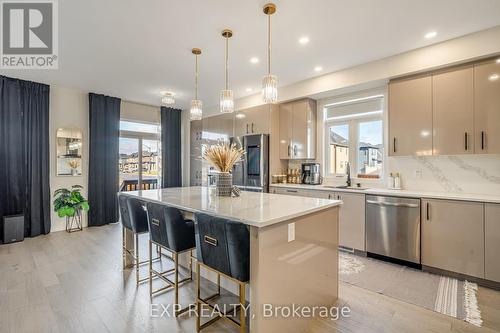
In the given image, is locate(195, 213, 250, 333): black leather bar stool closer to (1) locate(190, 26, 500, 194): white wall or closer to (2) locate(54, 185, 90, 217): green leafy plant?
(1) locate(190, 26, 500, 194): white wall

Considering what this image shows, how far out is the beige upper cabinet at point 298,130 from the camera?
4.54 m

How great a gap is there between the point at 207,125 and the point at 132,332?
475 cm

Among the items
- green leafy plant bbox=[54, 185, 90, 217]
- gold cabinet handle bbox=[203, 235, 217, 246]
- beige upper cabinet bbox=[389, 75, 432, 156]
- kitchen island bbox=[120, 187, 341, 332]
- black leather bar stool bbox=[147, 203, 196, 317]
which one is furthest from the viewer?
green leafy plant bbox=[54, 185, 90, 217]

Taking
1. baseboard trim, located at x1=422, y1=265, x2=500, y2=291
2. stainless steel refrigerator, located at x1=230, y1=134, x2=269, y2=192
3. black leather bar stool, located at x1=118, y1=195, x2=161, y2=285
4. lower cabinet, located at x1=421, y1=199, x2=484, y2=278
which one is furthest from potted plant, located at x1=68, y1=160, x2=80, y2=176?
baseboard trim, located at x1=422, y1=265, x2=500, y2=291

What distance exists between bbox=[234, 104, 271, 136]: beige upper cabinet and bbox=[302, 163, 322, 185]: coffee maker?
104 centimetres

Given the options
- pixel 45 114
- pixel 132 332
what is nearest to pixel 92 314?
pixel 132 332

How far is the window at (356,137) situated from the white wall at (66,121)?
505cm

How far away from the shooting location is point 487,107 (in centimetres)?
280

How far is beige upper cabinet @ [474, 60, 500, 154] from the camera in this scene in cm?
276

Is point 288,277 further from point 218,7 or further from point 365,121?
point 365,121

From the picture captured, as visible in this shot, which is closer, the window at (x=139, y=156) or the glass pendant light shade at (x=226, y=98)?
the glass pendant light shade at (x=226, y=98)

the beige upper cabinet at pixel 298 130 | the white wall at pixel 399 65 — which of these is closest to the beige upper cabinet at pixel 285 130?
the beige upper cabinet at pixel 298 130

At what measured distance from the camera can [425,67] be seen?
3.15m

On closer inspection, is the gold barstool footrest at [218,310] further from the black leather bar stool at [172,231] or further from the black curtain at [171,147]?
the black curtain at [171,147]
